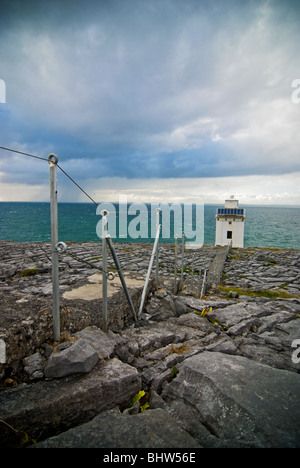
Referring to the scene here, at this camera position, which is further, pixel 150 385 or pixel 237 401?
pixel 150 385

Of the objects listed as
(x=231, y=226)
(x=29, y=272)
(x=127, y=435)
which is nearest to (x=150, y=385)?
(x=127, y=435)

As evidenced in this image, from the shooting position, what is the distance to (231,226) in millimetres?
30609

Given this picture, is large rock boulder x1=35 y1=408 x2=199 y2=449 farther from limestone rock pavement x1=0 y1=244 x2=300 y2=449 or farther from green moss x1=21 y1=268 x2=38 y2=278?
green moss x1=21 y1=268 x2=38 y2=278

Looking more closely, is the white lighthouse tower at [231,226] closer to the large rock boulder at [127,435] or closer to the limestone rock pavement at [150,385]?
the limestone rock pavement at [150,385]

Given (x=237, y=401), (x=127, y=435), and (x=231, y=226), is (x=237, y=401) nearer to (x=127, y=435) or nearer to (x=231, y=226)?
(x=127, y=435)

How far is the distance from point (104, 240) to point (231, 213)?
29232 mm

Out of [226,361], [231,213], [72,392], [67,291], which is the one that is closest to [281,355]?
[226,361]

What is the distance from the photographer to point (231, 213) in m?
31.2

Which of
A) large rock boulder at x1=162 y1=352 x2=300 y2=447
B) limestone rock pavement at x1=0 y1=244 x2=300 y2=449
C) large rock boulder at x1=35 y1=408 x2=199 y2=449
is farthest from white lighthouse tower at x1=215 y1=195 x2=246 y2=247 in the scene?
large rock boulder at x1=35 y1=408 x2=199 y2=449

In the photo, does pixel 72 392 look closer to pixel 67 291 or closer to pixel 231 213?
pixel 67 291

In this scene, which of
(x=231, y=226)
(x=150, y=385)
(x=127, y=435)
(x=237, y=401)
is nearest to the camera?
(x=127, y=435)

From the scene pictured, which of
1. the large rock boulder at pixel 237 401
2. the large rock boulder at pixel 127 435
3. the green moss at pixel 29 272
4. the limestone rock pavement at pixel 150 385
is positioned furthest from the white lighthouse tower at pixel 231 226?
the large rock boulder at pixel 127 435
